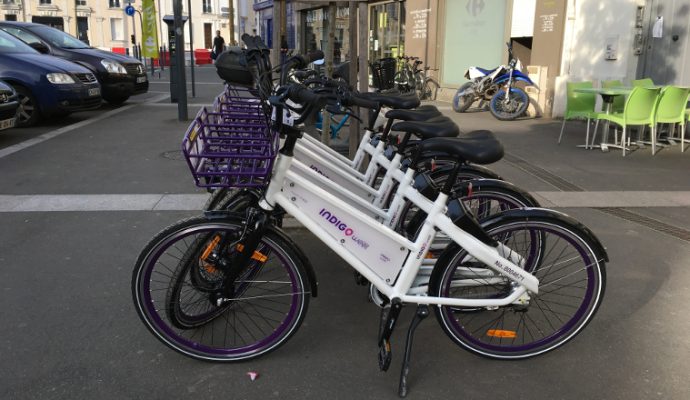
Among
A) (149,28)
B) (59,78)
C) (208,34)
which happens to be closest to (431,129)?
(59,78)

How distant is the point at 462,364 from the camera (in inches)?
116

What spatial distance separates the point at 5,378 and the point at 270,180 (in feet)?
5.05

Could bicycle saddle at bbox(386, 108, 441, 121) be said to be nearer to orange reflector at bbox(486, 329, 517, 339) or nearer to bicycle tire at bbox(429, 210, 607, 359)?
bicycle tire at bbox(429, 210, 607, 359)

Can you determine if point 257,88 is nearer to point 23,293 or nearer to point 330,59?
point 23,293

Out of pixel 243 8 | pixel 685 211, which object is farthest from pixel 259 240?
pixel 243 8

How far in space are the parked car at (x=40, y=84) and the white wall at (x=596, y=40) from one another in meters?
8.58

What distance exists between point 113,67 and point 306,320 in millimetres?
10286

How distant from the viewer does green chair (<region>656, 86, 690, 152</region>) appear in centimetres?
794

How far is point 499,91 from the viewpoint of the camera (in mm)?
11391

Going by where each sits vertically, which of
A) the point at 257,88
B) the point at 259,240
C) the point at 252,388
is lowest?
the point at 252,388

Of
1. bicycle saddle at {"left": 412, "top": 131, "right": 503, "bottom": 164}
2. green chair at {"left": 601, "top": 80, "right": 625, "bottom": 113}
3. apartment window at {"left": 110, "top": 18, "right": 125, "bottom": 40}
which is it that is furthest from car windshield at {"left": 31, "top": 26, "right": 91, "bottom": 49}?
apartment window at {"left": 110, "top": 18, "right": 125, "bottom": 40}

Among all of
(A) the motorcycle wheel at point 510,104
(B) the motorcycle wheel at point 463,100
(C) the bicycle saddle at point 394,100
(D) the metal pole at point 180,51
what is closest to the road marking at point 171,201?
(C) the bicycle saddle at point 394,100

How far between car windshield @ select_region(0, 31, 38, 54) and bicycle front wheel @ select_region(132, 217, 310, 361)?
8.68 m

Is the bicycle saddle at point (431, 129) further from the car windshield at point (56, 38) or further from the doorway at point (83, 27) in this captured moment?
the doorway at point (83, 27)
